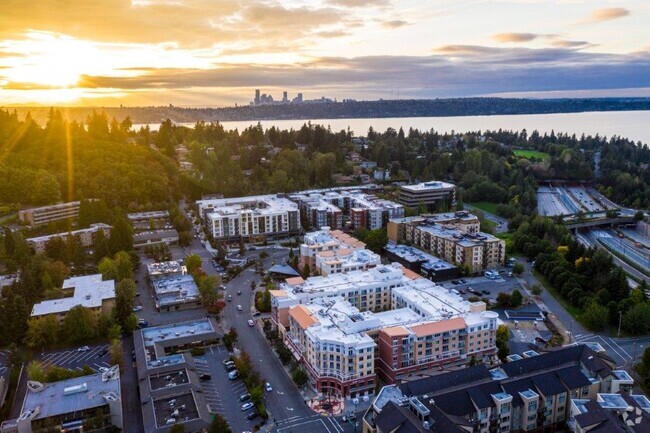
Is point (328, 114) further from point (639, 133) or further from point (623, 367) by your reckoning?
point (623, 367)

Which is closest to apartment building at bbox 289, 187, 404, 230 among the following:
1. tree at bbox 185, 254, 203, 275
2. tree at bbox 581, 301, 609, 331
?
tree at bbox 185, 254, 203, 275

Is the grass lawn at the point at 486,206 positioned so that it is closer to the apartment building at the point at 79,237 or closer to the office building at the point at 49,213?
the apartment building at the point at 79,237

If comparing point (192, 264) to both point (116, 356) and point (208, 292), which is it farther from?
point (116, 356)

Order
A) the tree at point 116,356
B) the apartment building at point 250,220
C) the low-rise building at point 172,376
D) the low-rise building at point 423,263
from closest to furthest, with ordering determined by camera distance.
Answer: the low-rise building at point 172,376
the tree at point 116,356
the low-rise building at point 423,263
the apartment building at point 250,220

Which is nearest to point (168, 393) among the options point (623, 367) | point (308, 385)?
point (308, 385)

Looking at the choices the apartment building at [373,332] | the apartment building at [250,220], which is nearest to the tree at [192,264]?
the apartment building at [250,220]

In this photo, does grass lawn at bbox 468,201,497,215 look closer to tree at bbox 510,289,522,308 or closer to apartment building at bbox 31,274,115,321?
tree at bbox 510,289,522,308
